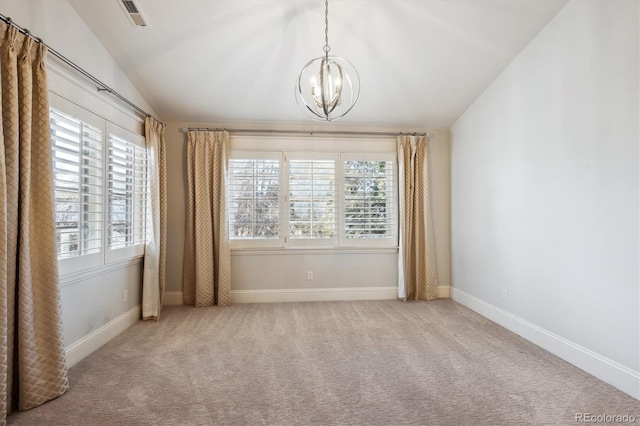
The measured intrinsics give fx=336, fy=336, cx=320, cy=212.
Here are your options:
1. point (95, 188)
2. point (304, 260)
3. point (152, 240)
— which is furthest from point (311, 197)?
point (95, 188)

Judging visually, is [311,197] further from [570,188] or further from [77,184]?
[570,188]

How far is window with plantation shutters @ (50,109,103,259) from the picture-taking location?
8.11ft

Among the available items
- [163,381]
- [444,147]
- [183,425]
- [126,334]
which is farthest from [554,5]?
[126,334]

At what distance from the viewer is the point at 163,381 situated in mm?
2406

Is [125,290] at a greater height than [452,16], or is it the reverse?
[452,16]

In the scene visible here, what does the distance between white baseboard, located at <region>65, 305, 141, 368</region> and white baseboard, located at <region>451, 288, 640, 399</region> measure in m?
3.90

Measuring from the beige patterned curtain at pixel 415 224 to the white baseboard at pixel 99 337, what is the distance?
322cm

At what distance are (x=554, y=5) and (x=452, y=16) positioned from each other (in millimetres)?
791

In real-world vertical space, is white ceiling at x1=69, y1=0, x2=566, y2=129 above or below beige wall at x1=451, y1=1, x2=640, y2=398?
above

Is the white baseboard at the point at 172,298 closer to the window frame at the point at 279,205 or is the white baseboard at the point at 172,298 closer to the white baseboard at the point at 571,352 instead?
the window frame at the point at 279,205

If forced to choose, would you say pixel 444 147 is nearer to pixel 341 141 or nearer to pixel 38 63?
pixel 341 141

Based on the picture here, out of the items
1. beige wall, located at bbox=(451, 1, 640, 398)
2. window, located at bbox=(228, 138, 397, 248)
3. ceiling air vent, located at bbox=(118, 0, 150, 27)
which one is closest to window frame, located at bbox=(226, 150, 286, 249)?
window, located at bbox=(228, 138, 397, 248)

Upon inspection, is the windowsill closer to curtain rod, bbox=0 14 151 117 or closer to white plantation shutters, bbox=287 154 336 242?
white plantation shutters, bbox=287 154 336 242

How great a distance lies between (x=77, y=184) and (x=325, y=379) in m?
2.43
